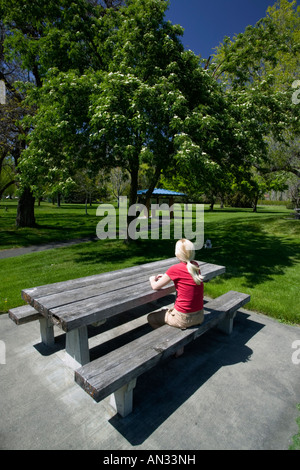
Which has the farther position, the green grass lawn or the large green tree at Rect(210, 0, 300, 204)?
the large green tree at Rect(210, 0, 300, 204)

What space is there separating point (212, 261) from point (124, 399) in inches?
275

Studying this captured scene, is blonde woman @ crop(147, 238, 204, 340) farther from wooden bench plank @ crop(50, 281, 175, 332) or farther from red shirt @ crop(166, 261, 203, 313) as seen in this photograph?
wooden bench plank @ crop(50, 281, 175, 332)

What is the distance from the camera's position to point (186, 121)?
726 cm

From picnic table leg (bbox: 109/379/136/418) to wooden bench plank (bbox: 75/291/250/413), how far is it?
94 mm

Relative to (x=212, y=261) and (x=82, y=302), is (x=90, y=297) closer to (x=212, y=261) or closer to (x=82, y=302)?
(x=82, y=302)

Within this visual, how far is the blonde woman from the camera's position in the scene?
131 inches

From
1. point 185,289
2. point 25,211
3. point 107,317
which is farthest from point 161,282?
point 25,211

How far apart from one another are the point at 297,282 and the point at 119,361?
6.49 meters

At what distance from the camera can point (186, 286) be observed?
334 centimetres

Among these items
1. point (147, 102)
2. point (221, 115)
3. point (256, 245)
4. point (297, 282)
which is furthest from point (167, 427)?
point (256, 245)

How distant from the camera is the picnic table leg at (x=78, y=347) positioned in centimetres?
333

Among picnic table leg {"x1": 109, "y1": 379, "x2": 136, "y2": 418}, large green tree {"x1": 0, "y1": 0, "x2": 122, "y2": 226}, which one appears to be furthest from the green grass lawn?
picnic table leg {"x1": 109, "y1": 379, "x2": 136, "y2": 418}

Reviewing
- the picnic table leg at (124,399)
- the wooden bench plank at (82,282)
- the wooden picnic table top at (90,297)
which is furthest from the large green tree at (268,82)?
the picnic table leg at (124,399)

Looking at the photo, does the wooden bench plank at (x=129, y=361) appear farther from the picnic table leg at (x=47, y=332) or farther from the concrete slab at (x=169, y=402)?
the picnic table leg at (x=47, y=332)
